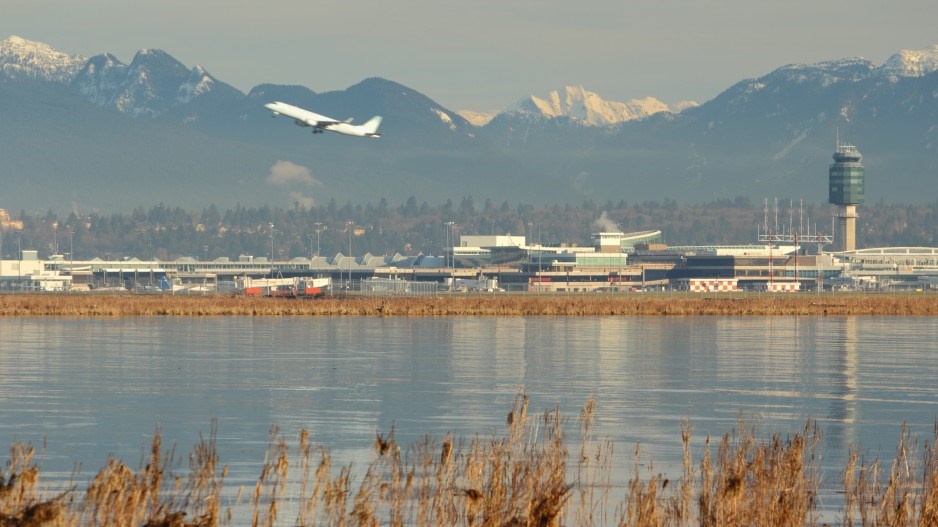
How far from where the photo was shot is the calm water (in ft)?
113

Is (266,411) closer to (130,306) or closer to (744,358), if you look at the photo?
(744,358)

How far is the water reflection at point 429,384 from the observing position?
3481 centimetres

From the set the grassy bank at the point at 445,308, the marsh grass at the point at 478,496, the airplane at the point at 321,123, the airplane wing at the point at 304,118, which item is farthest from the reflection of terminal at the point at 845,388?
the airplane wing at the point at 304,118

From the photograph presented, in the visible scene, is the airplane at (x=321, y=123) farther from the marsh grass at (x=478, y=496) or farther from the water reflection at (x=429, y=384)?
the marsh grass at (x=478, y=496)

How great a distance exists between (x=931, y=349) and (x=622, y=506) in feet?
154

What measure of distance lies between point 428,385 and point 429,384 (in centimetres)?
41

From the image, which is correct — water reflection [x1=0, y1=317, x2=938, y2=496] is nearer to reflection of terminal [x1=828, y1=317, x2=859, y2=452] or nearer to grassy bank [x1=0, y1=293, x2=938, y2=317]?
reflection of terminal [x1=828, y1=317, x2=859, y2=452]

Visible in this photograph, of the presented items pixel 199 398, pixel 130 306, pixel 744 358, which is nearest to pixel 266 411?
pixel 199 398

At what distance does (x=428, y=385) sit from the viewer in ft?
158

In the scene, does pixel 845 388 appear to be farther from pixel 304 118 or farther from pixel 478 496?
pixel 304 118

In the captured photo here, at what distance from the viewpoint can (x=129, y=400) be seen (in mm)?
42344

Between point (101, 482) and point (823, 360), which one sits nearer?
point (101, 482)

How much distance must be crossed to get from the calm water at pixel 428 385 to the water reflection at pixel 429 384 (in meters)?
0.10

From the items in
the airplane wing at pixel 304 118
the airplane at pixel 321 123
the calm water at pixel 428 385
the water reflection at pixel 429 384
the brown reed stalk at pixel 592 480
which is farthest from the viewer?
the airplane wing at pixel 304 118
